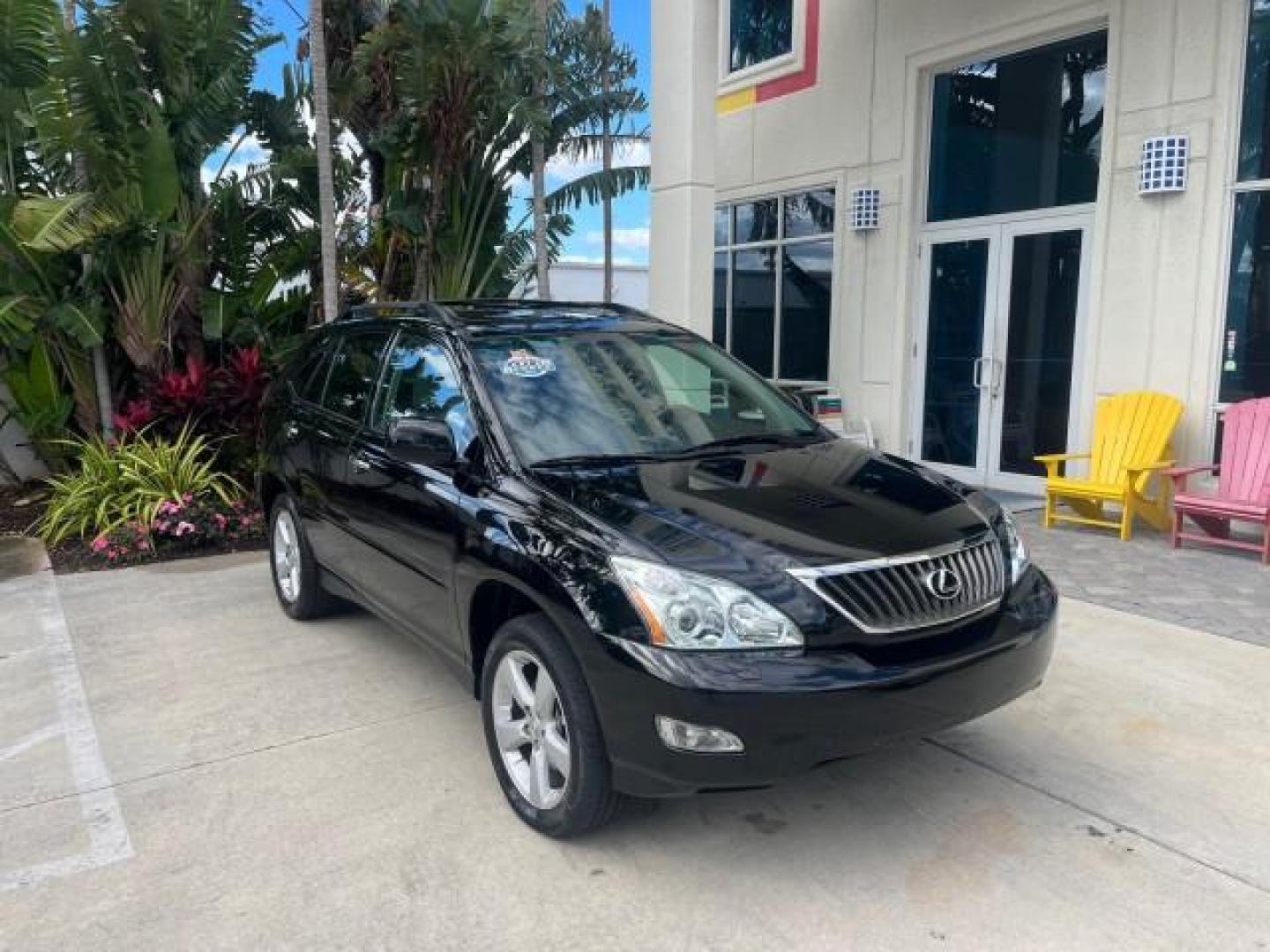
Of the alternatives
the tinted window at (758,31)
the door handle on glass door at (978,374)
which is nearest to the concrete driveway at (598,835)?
the door handle on glass door at (978,374)

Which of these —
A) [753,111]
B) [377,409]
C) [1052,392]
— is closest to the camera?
[377,409]

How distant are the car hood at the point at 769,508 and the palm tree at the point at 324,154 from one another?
5.65 meters

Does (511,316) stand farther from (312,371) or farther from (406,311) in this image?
(312,371)

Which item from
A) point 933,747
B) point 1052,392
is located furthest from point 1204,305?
point 933,747

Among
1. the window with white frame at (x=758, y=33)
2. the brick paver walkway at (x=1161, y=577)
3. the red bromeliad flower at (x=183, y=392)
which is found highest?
the window with white frame at (x=758, y=33)

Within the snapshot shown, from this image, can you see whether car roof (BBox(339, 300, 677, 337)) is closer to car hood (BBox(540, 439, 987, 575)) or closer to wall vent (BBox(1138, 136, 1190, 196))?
car hood (BBox(540, 439, 987, 575))

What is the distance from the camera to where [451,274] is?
9.81 m

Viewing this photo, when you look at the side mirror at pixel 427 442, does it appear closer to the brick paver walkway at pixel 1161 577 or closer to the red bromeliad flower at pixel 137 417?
the brick paver walkway at pixel 1161 577

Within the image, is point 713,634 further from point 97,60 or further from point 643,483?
point 97,60

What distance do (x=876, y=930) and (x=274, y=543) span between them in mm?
4272

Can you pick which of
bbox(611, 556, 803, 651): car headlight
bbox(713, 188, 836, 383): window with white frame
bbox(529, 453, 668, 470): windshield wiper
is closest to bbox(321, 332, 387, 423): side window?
bbox(529, 453, 668, 470): windshield wiper

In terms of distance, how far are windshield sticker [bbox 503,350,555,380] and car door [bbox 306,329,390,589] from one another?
3.09 ft

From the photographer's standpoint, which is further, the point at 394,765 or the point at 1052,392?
the point at 1052,392

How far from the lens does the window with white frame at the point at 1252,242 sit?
22.3ft
